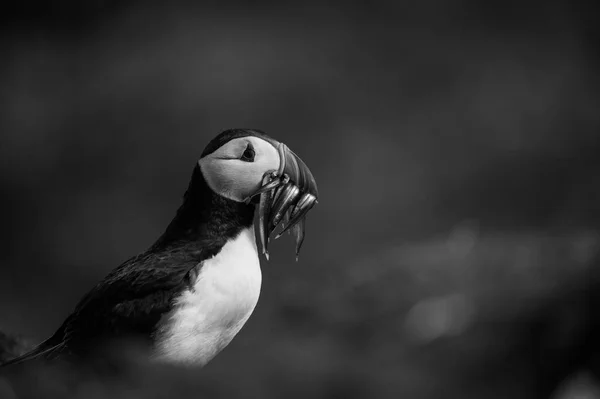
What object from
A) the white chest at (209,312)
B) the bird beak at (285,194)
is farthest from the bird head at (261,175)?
the white chest at (209,312)

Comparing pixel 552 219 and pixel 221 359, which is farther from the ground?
pixel 221 359

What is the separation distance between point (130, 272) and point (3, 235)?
8222mm

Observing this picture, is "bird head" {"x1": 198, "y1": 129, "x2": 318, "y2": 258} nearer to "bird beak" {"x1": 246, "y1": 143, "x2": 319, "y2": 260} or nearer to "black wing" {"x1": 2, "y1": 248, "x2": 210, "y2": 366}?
"bird beak" {"x1": 246, "y1": 143, "x2": 319, "y2": 260}

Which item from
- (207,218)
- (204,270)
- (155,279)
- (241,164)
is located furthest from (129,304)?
(241,164)

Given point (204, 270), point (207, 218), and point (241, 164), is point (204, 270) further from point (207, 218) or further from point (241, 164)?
point (241, 164)

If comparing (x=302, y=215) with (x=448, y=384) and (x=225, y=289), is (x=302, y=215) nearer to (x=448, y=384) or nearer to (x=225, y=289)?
(x=225, y=289)

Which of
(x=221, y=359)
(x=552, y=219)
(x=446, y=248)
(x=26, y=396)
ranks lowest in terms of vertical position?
(x=552, y=219)

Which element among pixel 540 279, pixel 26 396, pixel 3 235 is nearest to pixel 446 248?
pixel 540 279

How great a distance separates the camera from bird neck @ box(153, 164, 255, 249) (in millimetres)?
2428

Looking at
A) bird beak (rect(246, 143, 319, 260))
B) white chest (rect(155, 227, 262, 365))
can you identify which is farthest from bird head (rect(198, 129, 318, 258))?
white chest (rect(155, 227, 262, 365))

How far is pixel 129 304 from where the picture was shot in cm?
230

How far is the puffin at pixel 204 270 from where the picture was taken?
7.45 feet

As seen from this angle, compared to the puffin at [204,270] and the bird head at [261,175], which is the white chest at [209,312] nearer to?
the puffin at [204,270]

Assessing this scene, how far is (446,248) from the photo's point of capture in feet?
16.1
